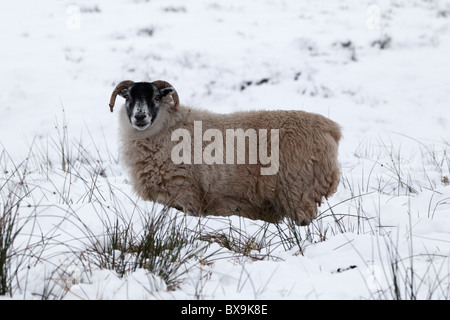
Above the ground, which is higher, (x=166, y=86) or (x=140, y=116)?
(x=166, y=86)

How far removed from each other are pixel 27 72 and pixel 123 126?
6756mm

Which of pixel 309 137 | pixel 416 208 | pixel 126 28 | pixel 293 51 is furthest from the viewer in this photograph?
pixel 126 28

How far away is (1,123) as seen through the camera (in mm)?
9305

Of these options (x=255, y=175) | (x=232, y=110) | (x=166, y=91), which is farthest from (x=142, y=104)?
(x=232, y=110)

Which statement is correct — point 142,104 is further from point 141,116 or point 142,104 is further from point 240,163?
point 240,163

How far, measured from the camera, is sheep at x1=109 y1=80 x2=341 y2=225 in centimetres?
462

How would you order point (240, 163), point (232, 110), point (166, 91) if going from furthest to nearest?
1. point (232, 110)
2. point (166, 91)
3. point (240, 163)

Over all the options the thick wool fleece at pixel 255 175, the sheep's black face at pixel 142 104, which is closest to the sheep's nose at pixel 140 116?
the sheep's black face at pixel 142 104

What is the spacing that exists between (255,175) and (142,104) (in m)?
1.28

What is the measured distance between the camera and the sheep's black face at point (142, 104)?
185 inches

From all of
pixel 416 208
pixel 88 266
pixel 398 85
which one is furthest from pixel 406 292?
pixel 398 85

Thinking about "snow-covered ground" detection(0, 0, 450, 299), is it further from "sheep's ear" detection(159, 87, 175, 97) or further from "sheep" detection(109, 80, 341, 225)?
"sheep's ear" detection(159, 87, 175, 97)

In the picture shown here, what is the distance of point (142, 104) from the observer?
4.75 meters
